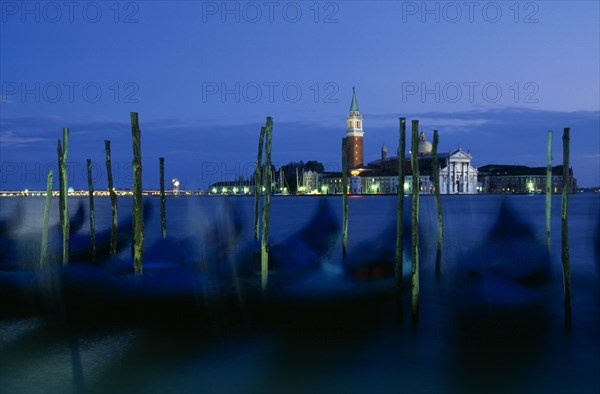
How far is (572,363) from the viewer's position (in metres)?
7.60

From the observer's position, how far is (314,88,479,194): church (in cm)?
9131

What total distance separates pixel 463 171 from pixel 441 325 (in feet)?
291

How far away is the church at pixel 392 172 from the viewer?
91.3 metres

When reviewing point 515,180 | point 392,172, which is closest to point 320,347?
point 392,172

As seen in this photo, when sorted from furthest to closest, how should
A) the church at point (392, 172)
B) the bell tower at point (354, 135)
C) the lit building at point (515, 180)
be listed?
the lit building at point (515, 180) → the bell tower at point (354, 135) → the church at point (392, 172)

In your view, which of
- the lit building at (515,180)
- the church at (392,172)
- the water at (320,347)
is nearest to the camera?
the water at (320,347)

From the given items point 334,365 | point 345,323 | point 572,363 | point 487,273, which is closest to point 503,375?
point 572,363

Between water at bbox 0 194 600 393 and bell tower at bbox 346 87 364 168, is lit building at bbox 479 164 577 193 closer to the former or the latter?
bell tower at bbox 346 87 364 168

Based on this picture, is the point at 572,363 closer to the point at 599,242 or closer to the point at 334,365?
the point at 334,365

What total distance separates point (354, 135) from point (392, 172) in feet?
26.4

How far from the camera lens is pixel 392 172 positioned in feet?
306

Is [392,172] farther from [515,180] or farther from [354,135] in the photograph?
[515,180]

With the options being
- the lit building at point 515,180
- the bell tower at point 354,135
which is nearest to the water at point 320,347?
the bell tower at point 354,135

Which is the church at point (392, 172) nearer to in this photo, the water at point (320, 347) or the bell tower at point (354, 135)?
the bell tower at point (354, 135)
